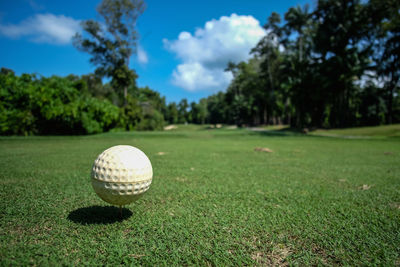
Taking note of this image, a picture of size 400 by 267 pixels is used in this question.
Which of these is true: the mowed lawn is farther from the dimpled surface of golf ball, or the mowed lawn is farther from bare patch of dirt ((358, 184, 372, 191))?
the dimpled surface of golf ball

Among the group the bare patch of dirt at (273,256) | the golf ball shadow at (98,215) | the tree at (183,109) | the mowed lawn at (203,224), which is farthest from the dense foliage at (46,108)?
the tree at (183,109)

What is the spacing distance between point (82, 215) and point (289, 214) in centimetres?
282

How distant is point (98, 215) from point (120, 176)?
32.2 inches

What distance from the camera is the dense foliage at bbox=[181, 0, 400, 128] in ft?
84.3

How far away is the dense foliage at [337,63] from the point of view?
84.3 feet

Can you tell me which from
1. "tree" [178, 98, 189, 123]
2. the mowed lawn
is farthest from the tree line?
Answer: "tree" [178, 98, 189, 123]

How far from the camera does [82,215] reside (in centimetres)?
290

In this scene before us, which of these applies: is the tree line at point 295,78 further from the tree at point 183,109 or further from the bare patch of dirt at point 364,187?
the tree at point 183,109

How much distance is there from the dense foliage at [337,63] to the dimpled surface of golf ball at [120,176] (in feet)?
96.6

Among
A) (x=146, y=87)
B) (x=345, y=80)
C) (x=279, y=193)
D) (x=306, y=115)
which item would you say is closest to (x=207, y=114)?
(x=146, y=87)

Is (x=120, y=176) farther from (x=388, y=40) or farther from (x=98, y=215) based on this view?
(x=388, y=40)

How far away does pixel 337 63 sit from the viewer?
1024 inches

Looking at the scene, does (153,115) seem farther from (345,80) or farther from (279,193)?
(279,193)

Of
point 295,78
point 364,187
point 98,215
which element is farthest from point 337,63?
point 98,215
